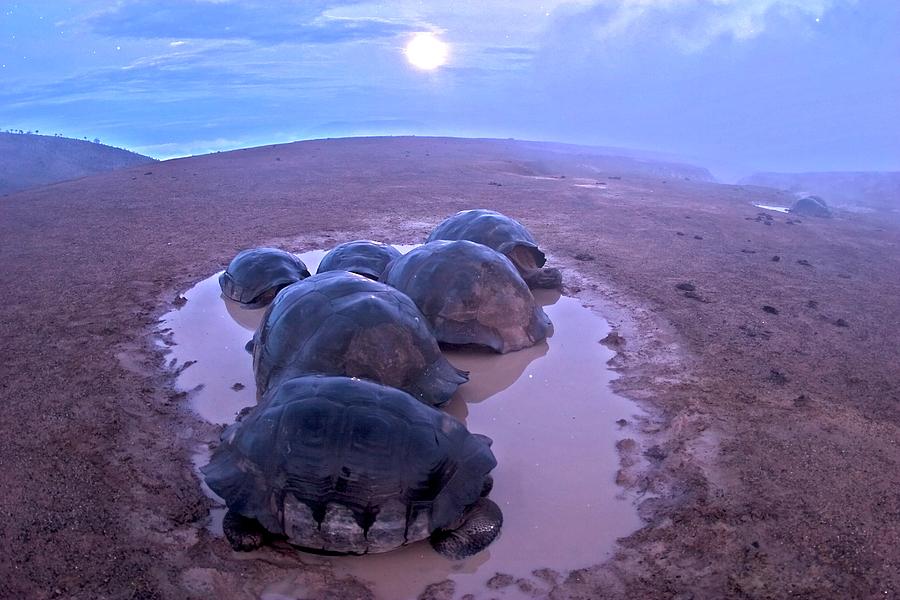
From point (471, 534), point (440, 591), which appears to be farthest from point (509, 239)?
point (440, 591)

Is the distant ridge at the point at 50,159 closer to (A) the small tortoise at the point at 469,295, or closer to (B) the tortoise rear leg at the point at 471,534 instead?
(A) the small tortoise at the point at 469,295

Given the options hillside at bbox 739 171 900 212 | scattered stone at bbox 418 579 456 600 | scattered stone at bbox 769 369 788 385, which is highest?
hillside at bbox 739 171 900 212

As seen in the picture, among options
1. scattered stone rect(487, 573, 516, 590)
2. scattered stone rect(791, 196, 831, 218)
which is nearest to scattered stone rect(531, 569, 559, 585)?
scattered stone rect(487, 573, 516, 590)

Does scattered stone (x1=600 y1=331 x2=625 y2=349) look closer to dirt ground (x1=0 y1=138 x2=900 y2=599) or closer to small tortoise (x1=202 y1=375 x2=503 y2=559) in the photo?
dirt ground (x1=0 y1=138 x2=900 y2=599)

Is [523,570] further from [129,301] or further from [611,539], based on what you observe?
[129,301]

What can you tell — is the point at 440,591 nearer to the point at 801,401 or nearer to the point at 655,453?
the point at 655,453

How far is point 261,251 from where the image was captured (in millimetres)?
9070

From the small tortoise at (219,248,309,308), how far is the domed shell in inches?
85.9

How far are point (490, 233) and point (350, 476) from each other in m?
5.73

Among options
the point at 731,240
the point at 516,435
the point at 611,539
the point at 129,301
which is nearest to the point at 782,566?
the point at 611,539

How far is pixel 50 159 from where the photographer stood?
3438cm

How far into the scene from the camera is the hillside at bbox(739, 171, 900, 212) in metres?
30.7

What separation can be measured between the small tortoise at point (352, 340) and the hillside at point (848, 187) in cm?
2876

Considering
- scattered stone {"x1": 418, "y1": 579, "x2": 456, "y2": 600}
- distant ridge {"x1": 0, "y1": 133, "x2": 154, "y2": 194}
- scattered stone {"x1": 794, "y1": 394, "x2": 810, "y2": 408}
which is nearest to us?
scattered stone {"x1": 418, "y1": 579, "x2": 456, "y2": 600}
